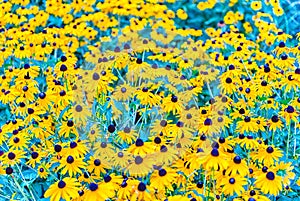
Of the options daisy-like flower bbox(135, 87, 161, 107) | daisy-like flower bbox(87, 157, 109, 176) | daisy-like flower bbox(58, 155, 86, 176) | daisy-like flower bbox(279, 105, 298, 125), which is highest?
daisy-like flower bbox(135, 87, 161, 107)

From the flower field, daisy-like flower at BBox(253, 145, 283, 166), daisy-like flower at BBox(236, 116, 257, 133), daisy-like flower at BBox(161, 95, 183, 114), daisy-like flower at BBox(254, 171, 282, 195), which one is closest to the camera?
daisy-like flower at BBox(254, 171, 282, 195)

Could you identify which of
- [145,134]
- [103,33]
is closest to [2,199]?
[145,134]

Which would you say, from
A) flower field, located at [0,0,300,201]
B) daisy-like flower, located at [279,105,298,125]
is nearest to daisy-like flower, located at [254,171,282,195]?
flower field, located at [0,0,300,201]

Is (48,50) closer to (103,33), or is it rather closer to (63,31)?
(63,31)

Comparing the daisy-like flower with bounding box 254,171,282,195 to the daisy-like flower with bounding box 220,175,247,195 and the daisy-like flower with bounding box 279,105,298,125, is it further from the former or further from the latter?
the daisy-like flower with bounding box 279,105,298,125

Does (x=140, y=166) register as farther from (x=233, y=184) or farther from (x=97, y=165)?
(x=233, y=184)

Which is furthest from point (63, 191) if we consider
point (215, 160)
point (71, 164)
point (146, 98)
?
point (146, 98)

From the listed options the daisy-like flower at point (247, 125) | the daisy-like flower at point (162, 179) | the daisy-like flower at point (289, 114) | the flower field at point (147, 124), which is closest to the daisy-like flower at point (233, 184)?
the flower field at point (147, 124)

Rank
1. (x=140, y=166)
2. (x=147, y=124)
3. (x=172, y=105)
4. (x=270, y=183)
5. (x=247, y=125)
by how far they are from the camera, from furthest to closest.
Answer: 1. (x=147, y=124)
2. (x=172, y=105)
3. (x=247, y=125)
4. (x=140, y=166)
5. (x=270, y=183)
